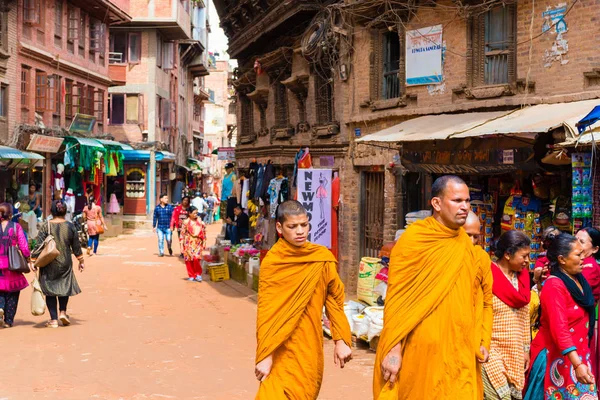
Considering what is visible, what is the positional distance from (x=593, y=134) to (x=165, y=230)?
17392 millimetres

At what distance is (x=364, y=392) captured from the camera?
8.76 metres

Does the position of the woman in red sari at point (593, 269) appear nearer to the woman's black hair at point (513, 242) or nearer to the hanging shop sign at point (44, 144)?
the woman's black hair at point (513, 242)

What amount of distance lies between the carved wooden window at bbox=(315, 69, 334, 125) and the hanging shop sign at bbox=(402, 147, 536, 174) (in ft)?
15.5

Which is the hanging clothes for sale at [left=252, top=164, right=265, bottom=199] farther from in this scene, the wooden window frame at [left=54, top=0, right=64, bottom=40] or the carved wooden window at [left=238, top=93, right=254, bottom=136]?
the wooden window frame at [left=54, top=0, right=64, bottom=40]

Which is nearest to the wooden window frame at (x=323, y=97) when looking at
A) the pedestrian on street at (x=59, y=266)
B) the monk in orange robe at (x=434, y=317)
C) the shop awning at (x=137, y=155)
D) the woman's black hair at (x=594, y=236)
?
the pedestrian on street at (x=59, y=266)

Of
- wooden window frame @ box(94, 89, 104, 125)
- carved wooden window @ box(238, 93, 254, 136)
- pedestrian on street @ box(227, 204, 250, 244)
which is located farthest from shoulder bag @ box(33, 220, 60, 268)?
wooden window frame @ box(94, 89, 104, 125)

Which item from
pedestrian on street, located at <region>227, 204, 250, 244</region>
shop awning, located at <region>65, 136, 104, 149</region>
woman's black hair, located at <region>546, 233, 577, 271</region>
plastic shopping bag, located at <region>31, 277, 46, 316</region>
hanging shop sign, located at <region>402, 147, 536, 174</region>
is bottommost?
plastic shopping bag, located at <region>31, 277, 46, 316</region>


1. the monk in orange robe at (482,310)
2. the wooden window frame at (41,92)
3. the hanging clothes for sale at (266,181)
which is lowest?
the monk in orange robe at (482,310)

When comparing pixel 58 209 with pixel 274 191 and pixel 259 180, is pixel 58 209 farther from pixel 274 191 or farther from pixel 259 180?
pixel 259 180

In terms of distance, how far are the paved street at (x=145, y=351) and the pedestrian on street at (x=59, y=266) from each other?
404 millimetres

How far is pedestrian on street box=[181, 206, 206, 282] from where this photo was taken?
18.7 meters

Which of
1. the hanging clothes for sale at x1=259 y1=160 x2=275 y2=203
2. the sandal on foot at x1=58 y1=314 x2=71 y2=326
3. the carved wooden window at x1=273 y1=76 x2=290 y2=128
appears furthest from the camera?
the carved wooden window at x1=273 y1=76 x2=290 y2=128

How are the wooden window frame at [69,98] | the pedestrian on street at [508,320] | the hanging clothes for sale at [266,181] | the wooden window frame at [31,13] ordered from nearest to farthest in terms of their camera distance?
the pedestrian on street at [508,320] → the hanging clothes for sale at [266,181] → the wooden window frame at [31,13] → the wooden window frame at [69,98]

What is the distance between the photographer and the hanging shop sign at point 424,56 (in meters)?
13.9
